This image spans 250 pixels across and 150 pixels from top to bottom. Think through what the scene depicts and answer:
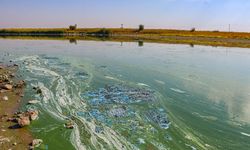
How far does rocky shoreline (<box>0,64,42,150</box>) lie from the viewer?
10.8 meters

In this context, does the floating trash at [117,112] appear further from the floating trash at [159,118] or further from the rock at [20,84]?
the rock at [20,84]

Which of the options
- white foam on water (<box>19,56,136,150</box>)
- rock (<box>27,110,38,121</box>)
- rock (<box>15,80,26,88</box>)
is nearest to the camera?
white foam on water (<box>19,56,136,150</box>)

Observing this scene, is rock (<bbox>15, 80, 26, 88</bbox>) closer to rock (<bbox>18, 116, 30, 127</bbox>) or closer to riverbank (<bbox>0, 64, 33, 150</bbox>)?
riverbank (<bbox>0, 64, 33, 150</bbox>)

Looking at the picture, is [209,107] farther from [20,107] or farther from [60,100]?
[20,107]

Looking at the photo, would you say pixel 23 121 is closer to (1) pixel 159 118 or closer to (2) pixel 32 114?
(2) pixel 32 114

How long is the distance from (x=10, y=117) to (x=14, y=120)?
0.58 m

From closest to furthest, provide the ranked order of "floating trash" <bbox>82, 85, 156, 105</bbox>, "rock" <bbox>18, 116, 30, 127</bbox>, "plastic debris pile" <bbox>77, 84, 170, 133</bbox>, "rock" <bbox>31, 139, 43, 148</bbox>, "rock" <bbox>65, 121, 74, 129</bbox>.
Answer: "rock" <bbox>31, 139, 43, 148</bbox>
"rock" <bbox>18, 116, 30, 127</bbox>
"rock" <bbox>65, 121, 74, 129</bbox>
"plastic debris pile" <bbox>77, 84, 170, 133</bbox>
"floating trash" <bbox>82, 85, 156, 105</bbox>

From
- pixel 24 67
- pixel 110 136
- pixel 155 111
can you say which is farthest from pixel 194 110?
pixel 24 67

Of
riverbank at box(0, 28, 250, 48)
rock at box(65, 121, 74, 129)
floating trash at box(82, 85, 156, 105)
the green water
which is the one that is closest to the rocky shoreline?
the green water

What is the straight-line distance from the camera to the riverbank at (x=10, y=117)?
1085 centimetres

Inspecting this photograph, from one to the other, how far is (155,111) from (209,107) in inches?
123

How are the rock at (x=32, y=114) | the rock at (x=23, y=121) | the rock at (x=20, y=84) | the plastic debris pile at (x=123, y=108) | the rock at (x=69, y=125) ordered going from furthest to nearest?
the rock at (x=20, y=84) < the plastic debris pile at (x=123, y=108) < the rock at (x=32, y=114) < the rock at (x=69, y=125) < the rock at (x=23, y=121)

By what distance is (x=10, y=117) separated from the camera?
44.2ft

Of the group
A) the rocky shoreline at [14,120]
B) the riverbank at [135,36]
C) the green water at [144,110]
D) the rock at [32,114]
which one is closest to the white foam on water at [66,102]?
the green water at [144,110]
